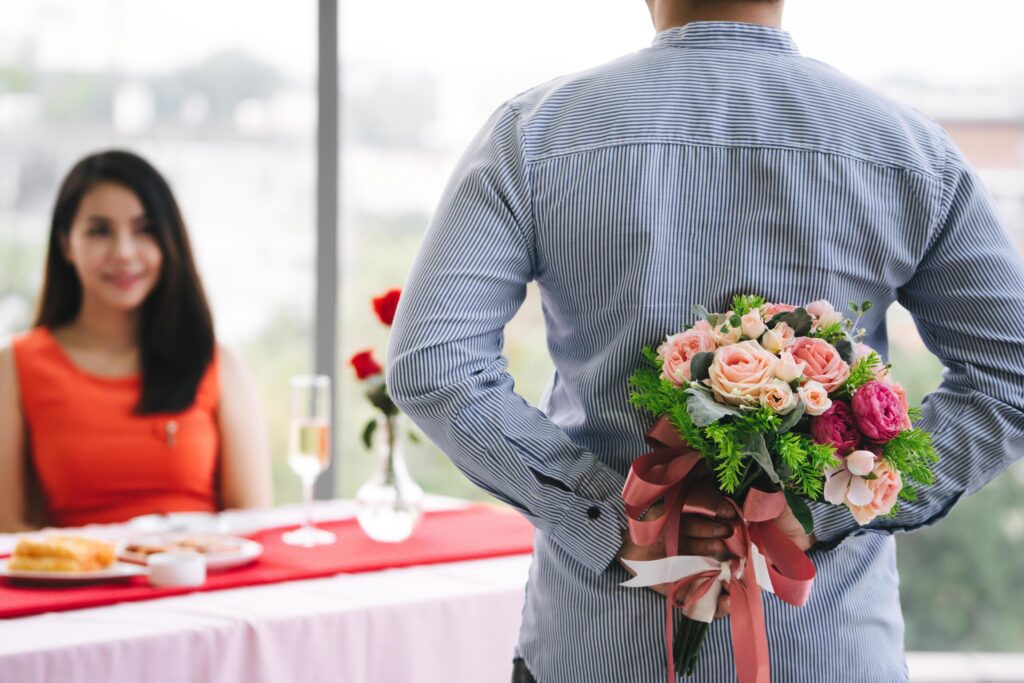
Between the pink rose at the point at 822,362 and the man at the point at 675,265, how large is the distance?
0.12m

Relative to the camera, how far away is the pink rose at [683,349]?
1.20 m

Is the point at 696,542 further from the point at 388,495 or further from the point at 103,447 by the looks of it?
the point at 103,447

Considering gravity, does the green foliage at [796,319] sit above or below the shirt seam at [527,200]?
below

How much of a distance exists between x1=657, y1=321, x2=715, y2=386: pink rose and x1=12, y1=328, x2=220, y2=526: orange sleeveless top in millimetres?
1865

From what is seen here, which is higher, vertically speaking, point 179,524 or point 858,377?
point 858,377

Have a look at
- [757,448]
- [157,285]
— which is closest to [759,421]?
[757,448]

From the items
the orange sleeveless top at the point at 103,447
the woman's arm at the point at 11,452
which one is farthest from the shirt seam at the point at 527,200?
the woman's arm at the point at 11,452

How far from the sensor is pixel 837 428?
118 cm

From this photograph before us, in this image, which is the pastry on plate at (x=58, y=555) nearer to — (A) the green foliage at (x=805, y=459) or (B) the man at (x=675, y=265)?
(B) the man at (x=675, y=265)

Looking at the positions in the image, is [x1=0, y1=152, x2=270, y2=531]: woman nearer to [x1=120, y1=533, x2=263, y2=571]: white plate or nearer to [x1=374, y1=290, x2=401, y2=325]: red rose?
[x1=120, y1=533, x2=263, y2=571]: white plate

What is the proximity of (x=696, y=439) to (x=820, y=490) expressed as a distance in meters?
0.16

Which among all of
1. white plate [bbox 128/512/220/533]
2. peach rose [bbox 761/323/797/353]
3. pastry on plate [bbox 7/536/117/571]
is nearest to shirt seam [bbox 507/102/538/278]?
peach rose [bbox 761/323/797/353]

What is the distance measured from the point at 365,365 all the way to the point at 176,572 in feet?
1.67

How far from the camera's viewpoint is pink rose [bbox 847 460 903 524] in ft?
3.94
